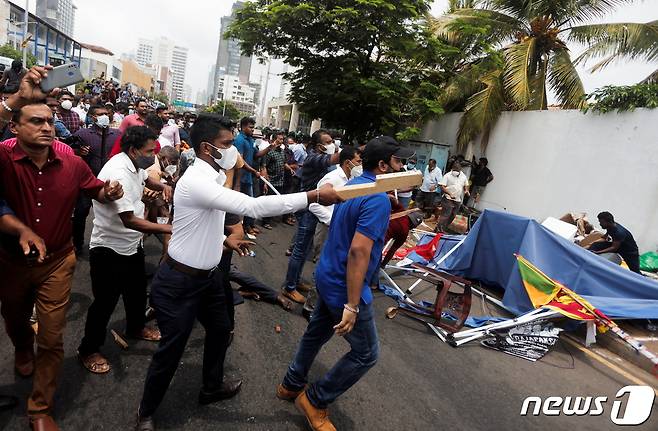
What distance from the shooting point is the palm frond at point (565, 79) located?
11359 mm

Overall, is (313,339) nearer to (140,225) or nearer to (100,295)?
(140,225)

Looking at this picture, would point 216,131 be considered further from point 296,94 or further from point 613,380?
point 296,94

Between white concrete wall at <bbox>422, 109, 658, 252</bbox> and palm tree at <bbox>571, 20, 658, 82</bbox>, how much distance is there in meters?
2.33

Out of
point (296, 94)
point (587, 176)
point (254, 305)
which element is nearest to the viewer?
point (254, 305)

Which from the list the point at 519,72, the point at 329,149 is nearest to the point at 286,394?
the point at 329,149

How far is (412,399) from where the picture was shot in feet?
10.3

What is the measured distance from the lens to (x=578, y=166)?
29.6 feet

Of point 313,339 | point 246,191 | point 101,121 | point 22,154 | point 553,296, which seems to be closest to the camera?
point 22,154

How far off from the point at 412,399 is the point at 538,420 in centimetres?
105

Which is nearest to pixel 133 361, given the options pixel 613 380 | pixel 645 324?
pixel 613 380

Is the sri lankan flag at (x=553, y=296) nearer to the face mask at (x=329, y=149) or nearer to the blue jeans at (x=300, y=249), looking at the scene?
the blue jeans at (x=300, y=249)

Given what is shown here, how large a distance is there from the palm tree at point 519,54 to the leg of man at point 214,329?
35.4 feet

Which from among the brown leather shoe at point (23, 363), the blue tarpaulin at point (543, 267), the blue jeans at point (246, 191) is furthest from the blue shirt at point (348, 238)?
the blue jeans at point (246, 191)

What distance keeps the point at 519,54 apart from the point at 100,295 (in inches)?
470
